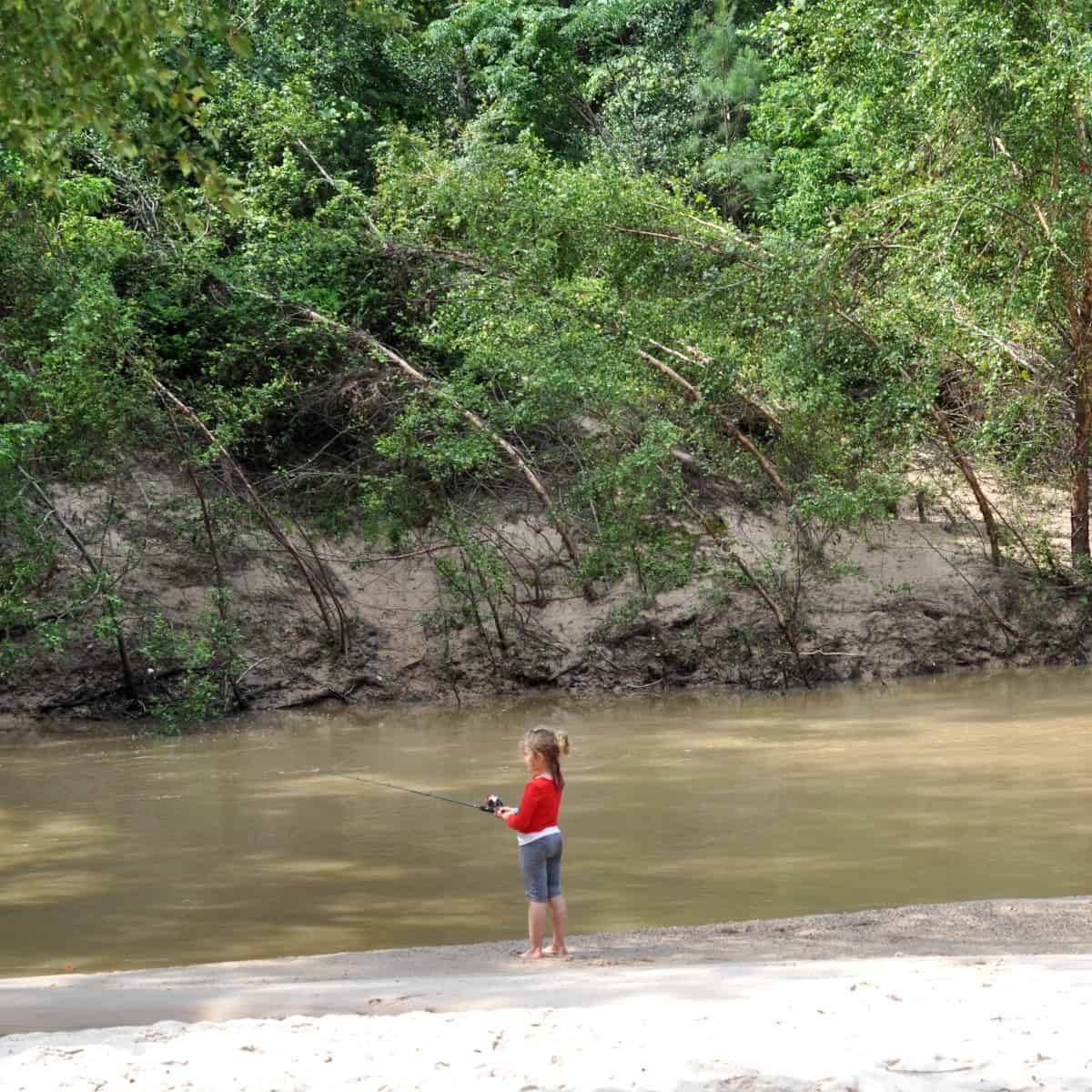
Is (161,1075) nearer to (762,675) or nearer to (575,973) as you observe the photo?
(575,973)

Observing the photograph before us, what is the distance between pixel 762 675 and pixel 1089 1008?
12.9m

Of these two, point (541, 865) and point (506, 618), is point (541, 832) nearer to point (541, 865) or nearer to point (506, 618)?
point (541, 865)

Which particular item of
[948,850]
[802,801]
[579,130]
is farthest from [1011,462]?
[579,130]

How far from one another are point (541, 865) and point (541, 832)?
0.17m

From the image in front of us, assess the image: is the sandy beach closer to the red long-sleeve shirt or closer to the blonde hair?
the red long-sleeve shirt

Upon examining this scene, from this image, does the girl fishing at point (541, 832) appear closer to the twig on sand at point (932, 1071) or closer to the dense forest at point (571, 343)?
the twig on sand at point (932, 1071)

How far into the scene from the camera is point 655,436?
57.3ft

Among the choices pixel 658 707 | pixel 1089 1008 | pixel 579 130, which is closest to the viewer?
pixel 1089 1008

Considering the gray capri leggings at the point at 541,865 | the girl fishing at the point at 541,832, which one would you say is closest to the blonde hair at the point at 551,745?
the girl fishing at the point at 541,832

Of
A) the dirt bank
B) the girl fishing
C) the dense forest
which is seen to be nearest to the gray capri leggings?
the girl fishing

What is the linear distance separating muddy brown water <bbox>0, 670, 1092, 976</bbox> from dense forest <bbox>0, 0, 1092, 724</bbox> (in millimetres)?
2427

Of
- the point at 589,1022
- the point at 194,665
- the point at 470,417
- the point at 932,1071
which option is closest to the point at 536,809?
A: the point at 589,1022

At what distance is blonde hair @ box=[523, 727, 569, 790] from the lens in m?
6.80

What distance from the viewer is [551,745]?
6.82m
